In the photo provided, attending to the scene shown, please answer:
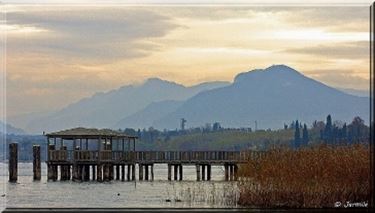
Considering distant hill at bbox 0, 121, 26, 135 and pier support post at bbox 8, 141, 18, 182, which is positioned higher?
distant hill at bbox 0, 121, 26, 135

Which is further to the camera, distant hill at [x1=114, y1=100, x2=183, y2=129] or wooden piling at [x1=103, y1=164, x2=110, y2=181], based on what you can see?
distant hill at [x1=114, y1=100, x2=183, y2=129]

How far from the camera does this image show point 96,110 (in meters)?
77.1

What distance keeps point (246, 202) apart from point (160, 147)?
179 feet

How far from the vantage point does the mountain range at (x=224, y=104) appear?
76188 mm

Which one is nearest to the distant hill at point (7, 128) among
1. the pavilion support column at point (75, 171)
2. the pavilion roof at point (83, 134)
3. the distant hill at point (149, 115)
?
the pavilion roof at point (83, 134)

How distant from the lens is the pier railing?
114ft

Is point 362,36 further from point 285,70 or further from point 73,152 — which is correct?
point 285,70

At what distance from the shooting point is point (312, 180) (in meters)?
18.4

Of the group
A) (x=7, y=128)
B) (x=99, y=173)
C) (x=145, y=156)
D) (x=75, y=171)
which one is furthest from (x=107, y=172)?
(x=7, y=128)

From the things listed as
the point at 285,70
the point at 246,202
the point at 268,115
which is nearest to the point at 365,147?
the point at 246,202

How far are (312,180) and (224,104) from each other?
9224cm

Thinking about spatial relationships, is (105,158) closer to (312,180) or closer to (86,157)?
(86,157)

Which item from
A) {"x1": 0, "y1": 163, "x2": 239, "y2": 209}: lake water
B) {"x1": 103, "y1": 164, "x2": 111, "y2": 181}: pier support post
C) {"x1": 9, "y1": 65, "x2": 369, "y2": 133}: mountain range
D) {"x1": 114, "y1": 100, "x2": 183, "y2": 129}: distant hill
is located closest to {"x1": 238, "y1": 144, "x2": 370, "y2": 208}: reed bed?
{"x1": 0, "y1": 163, "x2": 239, "y2": 209}: lake water

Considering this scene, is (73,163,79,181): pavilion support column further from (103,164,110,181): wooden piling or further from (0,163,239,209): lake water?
(103,164,110,181): wooden piling
